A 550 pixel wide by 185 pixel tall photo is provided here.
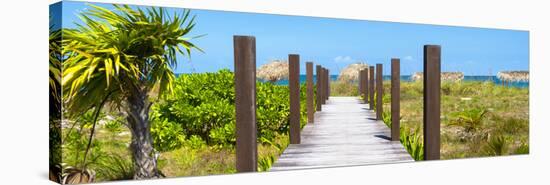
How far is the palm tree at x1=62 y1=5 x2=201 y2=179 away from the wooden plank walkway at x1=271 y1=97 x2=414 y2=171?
1.73m

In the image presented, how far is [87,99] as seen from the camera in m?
7.40

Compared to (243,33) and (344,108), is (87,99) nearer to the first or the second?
(243,33)

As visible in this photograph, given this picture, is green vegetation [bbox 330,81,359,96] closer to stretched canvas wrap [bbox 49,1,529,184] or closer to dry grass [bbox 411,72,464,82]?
stretched canvas wrap [bbox 49,1,529,184]

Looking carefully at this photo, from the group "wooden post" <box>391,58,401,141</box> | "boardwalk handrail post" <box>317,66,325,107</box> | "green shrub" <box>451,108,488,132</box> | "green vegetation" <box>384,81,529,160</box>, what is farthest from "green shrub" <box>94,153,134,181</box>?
"green shrub" <box>451,108,488,132</box>

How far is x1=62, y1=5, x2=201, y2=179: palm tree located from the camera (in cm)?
730

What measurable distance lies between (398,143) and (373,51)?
1.32 metres

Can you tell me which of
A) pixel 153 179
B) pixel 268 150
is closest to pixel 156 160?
pixel 153 179

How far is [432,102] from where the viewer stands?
32.1 ft

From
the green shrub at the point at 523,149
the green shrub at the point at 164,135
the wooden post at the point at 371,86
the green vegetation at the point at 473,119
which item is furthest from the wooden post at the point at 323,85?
the green shrub at the point at 523,149

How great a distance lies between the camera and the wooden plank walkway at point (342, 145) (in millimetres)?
8992

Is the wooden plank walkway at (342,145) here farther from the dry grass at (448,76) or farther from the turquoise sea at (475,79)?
the dry grass at (448,76)

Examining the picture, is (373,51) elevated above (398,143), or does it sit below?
above

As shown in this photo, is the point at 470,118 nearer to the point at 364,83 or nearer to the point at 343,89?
the point at 364,83

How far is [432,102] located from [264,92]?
2351mm
